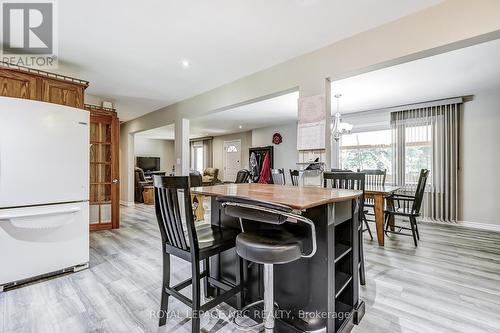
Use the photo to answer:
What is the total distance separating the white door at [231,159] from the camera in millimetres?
9141

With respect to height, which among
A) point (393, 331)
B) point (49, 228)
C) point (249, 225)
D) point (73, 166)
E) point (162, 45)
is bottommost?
A: point (393, 331)

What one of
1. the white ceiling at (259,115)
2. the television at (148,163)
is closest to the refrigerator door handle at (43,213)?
the white ceiling at (259,115)

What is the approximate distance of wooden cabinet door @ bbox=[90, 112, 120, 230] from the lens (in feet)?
13.6

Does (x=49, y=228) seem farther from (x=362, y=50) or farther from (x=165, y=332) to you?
(x=362, y=50)

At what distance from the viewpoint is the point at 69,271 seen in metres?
2.49

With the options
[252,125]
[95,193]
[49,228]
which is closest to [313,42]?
[49,228]

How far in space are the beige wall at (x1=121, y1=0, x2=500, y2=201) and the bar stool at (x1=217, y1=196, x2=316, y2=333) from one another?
196cm

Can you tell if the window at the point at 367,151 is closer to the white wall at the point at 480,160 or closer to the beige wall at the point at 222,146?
the white wall at the point at 480,160

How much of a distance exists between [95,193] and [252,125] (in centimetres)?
483

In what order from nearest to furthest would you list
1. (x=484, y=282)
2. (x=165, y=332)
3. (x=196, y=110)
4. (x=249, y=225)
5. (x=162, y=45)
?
(x=165, y=332) < (x=249, y=225) < (x=484, y=282) < (x=162, y=45) < (x=196, y=110)

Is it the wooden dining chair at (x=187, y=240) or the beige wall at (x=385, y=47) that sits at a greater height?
the beige wall at (x=385, y=47)

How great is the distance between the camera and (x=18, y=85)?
8.06 feet

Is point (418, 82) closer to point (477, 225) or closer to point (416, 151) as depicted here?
point (416, 151)

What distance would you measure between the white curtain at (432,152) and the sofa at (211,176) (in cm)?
646
